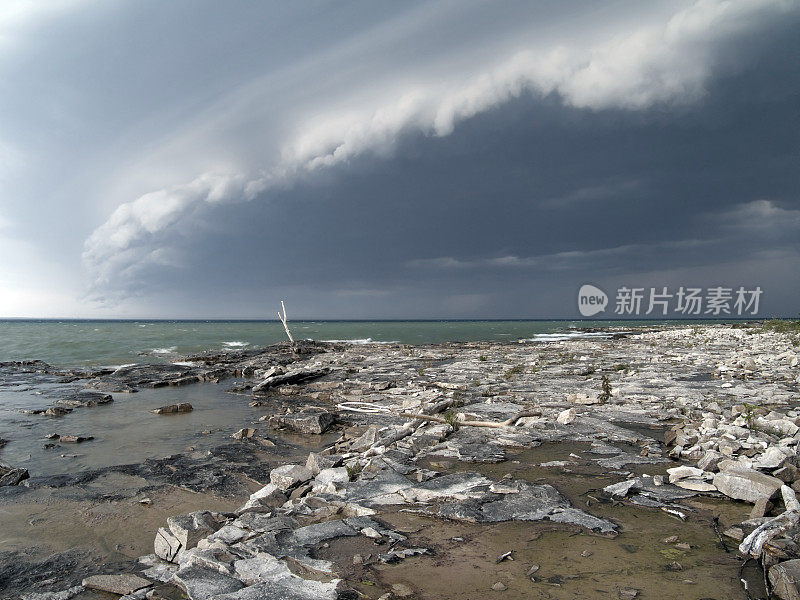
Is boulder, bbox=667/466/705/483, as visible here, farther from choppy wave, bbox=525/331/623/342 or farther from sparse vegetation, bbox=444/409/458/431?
choppy wave, bbox=525/331/623/342

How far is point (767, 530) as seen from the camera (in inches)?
161

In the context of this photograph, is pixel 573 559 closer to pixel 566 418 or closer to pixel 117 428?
pixel 566 418

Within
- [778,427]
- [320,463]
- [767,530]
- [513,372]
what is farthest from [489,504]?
[513,372]

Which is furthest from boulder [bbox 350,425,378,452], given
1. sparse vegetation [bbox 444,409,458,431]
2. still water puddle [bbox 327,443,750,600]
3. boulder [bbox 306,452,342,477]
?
still water puddle [bbox 327,443,750,600]

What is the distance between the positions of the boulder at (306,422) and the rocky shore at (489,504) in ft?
0.16

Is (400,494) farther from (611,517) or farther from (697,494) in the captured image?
(697,494)

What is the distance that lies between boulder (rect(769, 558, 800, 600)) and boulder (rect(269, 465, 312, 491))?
5.56 meters

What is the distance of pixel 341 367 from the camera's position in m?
23.5

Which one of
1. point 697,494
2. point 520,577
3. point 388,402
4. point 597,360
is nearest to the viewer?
point 520,577

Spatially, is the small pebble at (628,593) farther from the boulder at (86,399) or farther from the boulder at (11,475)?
the boulder at (86,399)

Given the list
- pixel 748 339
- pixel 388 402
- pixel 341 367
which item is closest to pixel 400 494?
pixel 388 402

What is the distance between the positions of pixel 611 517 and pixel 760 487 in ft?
5.87

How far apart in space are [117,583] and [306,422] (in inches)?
265

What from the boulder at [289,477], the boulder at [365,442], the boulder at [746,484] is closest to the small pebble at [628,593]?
the boulder at [746,484]
